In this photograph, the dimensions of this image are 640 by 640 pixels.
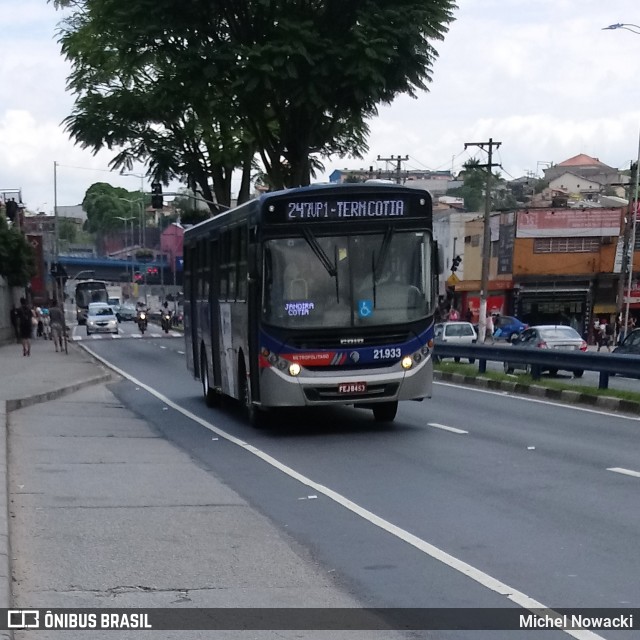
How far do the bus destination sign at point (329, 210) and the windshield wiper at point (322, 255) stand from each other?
213mm

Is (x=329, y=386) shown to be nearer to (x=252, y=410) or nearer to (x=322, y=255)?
(x=322, y=255)

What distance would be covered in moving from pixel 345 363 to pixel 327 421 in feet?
9.16

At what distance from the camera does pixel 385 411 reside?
58.1 ft

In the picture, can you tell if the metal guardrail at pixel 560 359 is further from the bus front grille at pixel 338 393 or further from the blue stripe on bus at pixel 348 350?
the bus front grille at pixel 338 393

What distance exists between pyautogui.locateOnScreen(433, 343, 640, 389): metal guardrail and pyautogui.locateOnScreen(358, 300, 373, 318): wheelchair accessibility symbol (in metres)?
7.16

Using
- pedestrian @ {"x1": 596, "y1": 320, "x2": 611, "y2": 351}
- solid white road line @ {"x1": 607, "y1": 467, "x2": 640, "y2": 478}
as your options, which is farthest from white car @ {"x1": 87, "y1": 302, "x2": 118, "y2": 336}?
solid white road line @ {"x1": 607, "y1": 467, "x2": 640, "y2": 478}

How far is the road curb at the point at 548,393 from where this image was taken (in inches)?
794

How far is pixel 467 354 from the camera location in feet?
98.7

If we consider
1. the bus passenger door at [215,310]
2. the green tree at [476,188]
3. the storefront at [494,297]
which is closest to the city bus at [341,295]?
the bus passenger door at [215,310]

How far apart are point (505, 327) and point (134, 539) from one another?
52124 mm

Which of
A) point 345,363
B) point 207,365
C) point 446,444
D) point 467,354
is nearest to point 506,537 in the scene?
point 446,444

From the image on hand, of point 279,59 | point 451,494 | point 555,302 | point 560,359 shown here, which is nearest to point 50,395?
point 560,359

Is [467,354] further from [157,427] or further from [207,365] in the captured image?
[157,427]

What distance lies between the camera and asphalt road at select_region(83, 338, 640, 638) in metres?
7.62
